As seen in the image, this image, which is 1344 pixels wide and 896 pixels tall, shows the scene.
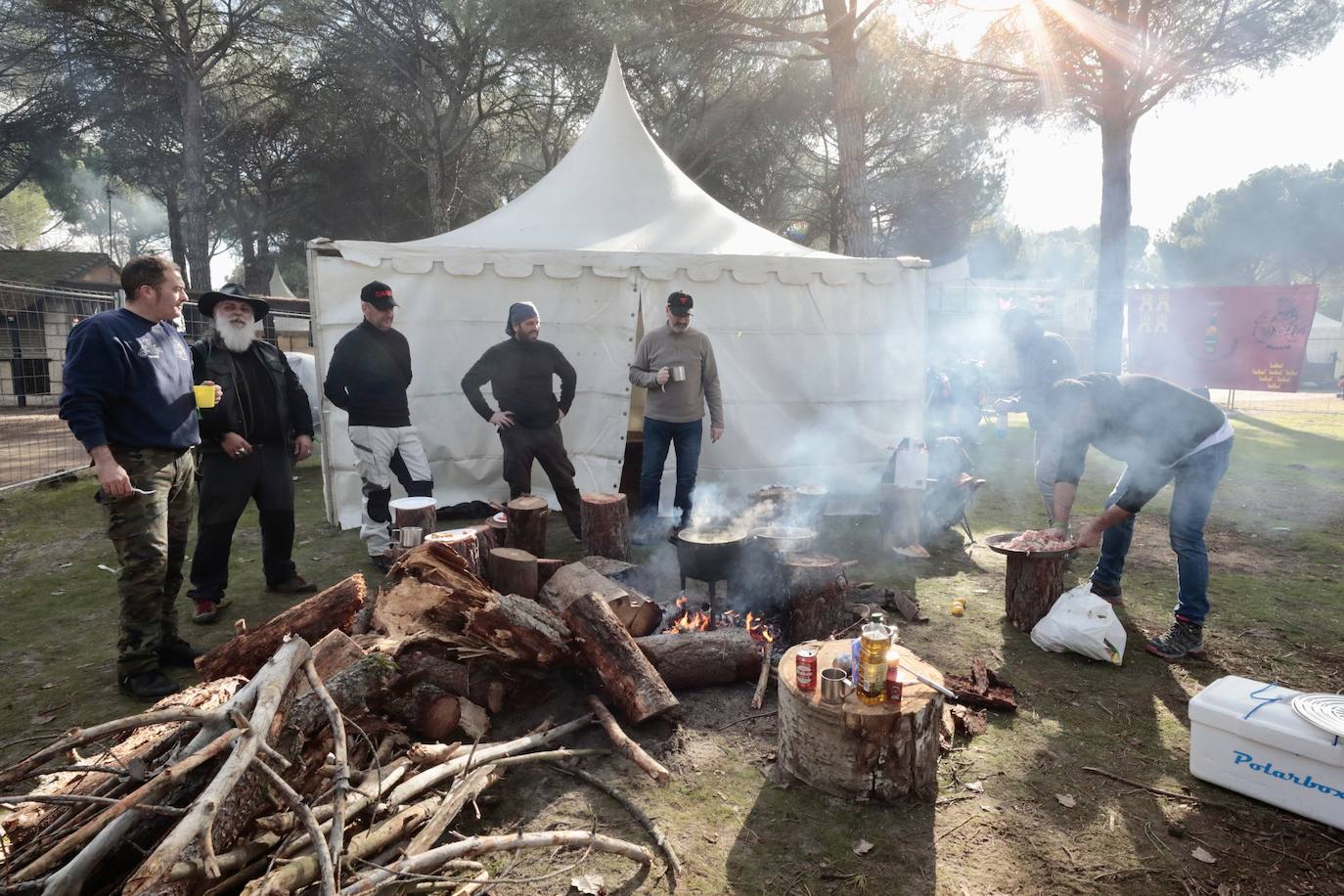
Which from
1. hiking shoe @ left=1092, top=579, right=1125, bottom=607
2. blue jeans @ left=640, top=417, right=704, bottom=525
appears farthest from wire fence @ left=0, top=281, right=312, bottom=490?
hiking shoe @ left=1092, top=579, right=1125, bottom=607

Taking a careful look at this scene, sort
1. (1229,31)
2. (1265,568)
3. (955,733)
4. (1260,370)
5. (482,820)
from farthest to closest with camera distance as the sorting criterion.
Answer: (1260,370) → (1229,31) → (1265,568) → (955,733) → (482,820)

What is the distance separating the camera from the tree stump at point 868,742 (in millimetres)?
2738

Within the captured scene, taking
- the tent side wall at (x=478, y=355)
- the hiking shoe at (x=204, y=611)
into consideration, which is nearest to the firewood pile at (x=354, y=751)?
the hiking shoe at (x=204, y=611)

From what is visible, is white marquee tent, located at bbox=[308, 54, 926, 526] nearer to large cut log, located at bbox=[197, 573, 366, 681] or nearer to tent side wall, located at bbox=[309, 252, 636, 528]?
tent side wall, located at bbox=[309, 252, 636, 528]

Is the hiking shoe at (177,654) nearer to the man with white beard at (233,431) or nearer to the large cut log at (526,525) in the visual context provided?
the man with white beard at (233,431)

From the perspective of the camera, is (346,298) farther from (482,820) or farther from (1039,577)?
(1039,577)

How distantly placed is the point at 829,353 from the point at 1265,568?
407 cm

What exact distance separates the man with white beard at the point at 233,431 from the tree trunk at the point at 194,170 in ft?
52.5

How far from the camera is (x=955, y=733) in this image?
3.36 meters

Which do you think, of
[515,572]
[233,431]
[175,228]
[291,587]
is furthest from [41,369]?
[515,572]

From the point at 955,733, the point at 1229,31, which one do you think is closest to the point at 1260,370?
the point at 1229,31

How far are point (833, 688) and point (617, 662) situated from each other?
3.49 feet

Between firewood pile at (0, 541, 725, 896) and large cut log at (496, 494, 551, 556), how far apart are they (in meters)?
1.32

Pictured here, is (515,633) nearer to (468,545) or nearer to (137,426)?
(468,545)
